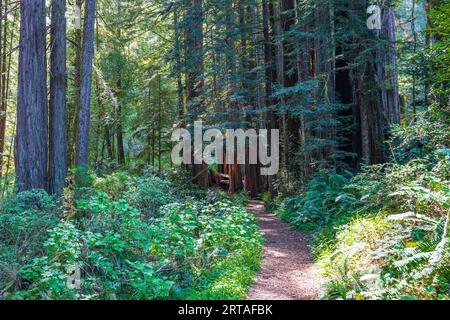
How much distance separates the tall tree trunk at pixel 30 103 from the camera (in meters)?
9.81

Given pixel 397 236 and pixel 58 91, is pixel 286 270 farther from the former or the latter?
pixel 58 91

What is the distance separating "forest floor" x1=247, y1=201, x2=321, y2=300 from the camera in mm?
5297

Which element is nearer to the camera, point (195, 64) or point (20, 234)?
point (20, 234)

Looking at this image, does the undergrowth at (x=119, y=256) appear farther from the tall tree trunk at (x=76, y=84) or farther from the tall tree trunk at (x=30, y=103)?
the tall tree trunk at (x=76, y=84)

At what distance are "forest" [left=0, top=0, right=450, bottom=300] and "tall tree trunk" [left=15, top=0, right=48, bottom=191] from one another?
0.04 meters

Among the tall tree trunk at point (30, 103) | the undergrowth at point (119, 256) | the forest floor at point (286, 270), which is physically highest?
the tall tree trunk at point (30, 103)

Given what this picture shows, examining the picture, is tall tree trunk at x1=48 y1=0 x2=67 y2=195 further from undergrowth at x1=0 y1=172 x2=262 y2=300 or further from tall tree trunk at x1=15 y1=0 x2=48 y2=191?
undergrowth at x1=0 y1=172 x2=262 y2=300

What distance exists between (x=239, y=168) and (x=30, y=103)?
536 inches

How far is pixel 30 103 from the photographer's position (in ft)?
32.6

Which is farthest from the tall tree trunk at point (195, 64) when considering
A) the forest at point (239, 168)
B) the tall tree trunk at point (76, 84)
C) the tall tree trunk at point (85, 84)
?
→ the tall tree trunk at point (76, 84)

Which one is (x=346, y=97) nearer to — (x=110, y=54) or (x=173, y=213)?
(x=173, y=213)

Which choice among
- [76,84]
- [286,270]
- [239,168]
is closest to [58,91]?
[76,84]

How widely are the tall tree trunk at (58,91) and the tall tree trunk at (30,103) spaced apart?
0.77 metres
